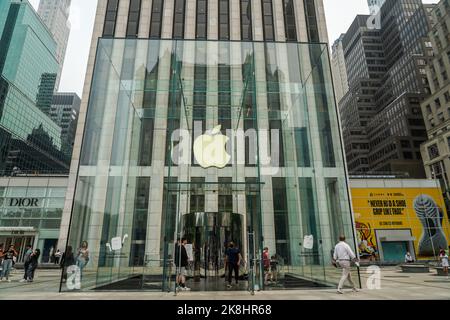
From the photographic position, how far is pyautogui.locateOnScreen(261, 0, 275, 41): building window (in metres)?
32.1

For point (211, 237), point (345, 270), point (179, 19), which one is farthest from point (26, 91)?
point (345, 270)

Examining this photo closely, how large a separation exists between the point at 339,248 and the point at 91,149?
32.6 ft

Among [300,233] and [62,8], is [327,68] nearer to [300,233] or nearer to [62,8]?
[300,233]

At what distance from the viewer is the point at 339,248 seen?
31.6 ft

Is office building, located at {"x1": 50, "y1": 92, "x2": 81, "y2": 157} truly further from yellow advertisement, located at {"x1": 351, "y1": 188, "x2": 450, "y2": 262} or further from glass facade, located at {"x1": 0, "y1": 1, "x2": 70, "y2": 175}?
yellow advertisement, located at {"x1": 351, "y1": 188, "x2": 450, "y2": 262}

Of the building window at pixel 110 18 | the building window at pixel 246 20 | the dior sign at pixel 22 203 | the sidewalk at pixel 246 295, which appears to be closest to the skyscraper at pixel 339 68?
the building window at pixel 246 20

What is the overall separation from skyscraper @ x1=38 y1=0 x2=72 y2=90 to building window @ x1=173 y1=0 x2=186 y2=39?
15572 cm

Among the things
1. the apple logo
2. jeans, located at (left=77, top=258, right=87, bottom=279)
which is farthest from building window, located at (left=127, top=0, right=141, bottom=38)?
jeans, located at (left=77, top=258, right=87, bottom=279)

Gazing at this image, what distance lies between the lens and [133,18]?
1262 inches

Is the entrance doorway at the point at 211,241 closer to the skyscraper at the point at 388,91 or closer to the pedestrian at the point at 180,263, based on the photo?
the pedestrian at the point at 180,263

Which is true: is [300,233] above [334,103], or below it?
below

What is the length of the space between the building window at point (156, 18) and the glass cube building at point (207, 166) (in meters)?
20.5
